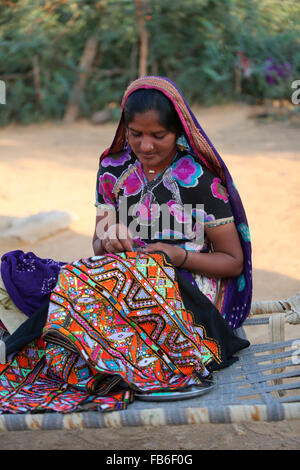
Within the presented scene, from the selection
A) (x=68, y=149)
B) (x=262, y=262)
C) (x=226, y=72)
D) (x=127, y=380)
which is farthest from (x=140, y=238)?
(x=226, y=72)

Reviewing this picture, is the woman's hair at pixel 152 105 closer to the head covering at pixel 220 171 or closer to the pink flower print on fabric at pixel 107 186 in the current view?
the head covering at pixel 220 171

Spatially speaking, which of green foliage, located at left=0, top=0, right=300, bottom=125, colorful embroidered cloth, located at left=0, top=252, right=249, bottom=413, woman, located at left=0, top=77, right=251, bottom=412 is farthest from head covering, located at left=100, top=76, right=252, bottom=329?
green foliage, located at left=0, top=0, right=300, bottom=125

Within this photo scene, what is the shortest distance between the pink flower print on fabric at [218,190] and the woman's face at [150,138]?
0.23 m

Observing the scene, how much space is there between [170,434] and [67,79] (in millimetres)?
10597

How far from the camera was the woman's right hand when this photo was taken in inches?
87.9

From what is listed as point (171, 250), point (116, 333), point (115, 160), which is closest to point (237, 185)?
point (115, 160)

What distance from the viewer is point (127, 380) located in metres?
2.01

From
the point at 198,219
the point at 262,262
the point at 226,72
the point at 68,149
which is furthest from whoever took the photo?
the point at 226,72

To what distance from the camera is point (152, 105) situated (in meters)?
2.18

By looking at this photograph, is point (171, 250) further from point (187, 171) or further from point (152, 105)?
point (152, 105)

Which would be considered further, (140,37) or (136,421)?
(140,37)

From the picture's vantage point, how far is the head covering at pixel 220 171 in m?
2.23

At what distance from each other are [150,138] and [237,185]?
4.75 metres
